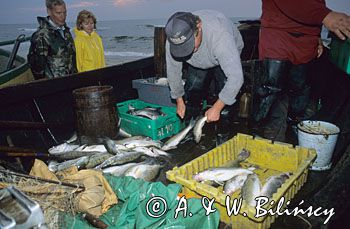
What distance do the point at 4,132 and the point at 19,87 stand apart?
2.53 feet

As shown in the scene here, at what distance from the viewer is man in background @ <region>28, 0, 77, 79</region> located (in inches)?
229

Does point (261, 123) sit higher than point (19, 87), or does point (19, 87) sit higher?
point (19, 87)

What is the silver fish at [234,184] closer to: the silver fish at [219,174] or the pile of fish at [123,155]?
the silver fish at [219,174]

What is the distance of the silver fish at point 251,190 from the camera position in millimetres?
3035

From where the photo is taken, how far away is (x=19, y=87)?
15.0ft

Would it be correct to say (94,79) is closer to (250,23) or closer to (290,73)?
(290,73)

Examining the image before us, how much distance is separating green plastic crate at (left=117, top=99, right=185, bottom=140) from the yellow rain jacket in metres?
1.67

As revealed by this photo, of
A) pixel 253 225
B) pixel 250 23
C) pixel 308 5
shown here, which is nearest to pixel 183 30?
pixel 308 5

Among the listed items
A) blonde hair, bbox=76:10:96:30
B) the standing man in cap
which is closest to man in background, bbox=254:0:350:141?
the standing man in cap

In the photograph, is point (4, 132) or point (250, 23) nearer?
point (4, 132)

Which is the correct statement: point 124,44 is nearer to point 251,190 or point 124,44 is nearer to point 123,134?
point 123,134

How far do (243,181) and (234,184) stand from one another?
150 millimetres

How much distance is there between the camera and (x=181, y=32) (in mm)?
3320

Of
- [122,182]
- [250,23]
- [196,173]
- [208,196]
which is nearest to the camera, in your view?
[208,196]
